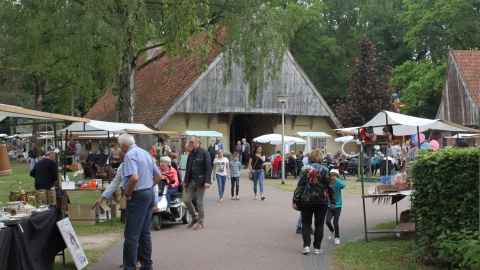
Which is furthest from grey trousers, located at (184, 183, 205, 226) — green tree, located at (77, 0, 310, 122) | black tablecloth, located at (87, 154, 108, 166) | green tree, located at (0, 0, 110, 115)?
black tablecloth, located at (87, 154, 108, 166)

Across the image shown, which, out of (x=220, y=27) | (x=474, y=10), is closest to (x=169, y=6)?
(x=220, y=27)

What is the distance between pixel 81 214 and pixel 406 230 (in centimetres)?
714

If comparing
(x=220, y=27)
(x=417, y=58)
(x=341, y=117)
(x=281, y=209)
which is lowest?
(x=281, y=209)

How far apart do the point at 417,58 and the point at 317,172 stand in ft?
163

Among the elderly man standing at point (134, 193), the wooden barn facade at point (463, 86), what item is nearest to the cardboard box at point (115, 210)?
the elderly man standing at point (134, 193)

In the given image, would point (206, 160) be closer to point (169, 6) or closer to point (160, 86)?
point (169, 6)

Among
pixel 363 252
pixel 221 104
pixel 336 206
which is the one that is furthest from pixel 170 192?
pixel 221 104

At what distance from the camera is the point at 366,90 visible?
36.2 meters

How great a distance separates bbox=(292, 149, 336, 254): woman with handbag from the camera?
10.0m

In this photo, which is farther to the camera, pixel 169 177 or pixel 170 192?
pixel 169 177

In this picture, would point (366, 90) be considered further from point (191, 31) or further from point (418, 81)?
point (191, 31)

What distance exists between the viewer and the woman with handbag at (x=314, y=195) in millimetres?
10016

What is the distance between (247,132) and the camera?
143ft

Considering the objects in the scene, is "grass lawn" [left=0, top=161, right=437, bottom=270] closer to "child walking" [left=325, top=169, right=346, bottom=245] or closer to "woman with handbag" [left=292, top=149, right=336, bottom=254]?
"child walking" [left=325, top=169, right=346, bottom=245]
